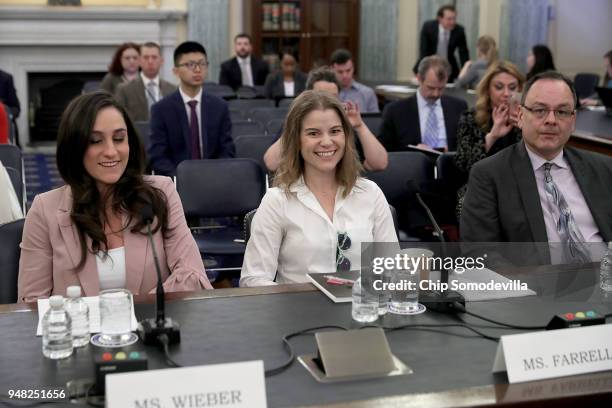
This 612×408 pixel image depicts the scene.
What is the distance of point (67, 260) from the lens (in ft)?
8.30

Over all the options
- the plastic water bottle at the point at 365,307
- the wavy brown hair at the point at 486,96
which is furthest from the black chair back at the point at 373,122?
the plastic water bottle at the point at 365,307

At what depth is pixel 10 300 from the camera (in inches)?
104

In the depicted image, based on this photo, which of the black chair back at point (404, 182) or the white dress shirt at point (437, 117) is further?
the white dress shirt at point (437, 117)

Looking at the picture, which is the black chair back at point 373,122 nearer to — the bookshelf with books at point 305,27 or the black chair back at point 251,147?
the black chair back at point 251,147

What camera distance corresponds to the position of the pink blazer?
99.5 inches

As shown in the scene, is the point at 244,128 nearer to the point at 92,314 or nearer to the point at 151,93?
the point at 151,93

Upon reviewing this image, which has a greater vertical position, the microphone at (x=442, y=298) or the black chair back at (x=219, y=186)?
the microphone at (x=442, y=298)

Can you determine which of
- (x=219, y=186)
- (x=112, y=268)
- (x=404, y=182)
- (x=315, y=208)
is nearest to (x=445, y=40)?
(x=404, y=182)

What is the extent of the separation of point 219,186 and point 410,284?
2.39 meters

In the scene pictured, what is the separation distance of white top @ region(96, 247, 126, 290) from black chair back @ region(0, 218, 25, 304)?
275 millimetres

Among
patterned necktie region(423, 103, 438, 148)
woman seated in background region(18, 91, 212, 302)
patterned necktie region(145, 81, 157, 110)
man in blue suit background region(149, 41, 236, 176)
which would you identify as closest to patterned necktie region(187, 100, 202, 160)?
man in blue suit background region(149, 41, 236, 176)

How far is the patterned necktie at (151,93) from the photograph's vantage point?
732 cm

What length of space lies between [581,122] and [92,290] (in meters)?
4.81

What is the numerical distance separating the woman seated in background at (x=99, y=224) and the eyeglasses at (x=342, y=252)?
0.44 meters
